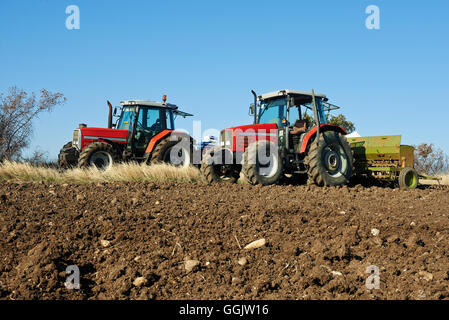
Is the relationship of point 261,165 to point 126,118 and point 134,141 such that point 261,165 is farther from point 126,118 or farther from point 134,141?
point 126,118

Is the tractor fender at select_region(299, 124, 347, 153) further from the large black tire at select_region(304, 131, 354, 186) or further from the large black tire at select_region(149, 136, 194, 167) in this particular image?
the large black tire at select_region(149, 136, 194, 167)

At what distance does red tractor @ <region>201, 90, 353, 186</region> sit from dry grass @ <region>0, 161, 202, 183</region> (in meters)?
0.87

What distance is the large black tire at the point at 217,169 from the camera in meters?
8.45

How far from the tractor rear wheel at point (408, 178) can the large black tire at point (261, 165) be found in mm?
3090

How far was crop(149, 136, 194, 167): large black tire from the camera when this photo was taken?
10.6 meters

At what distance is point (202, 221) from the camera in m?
4.20

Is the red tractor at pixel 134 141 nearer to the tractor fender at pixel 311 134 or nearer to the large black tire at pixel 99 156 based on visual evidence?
the large black tire at pixel 99 156

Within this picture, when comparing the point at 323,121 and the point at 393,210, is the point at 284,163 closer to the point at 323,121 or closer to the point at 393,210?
the point at 323,121

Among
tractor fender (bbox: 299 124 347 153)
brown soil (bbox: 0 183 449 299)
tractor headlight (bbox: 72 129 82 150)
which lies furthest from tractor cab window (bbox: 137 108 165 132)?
brown soil (bbox: 0 183 449 299)

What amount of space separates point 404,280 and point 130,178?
264 inches

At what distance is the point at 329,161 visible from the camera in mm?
8539

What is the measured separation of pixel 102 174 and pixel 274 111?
4119mm

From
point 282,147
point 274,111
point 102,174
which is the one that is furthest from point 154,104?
point 282,147

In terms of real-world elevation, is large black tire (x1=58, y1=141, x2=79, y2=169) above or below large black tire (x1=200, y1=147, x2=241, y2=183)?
above
